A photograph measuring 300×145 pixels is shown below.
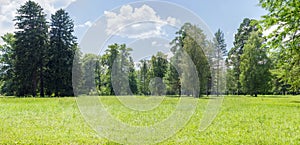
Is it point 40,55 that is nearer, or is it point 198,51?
point 198,51

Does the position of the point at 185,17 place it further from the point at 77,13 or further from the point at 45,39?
the point at 45,39

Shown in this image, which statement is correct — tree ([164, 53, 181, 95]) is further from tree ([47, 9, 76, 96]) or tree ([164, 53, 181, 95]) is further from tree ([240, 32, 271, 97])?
tree ([47, 9, 76, 96])

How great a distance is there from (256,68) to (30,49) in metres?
41.8

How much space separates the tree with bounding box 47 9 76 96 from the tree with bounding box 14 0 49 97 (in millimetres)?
1537

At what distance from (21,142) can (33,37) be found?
46194 millimetres

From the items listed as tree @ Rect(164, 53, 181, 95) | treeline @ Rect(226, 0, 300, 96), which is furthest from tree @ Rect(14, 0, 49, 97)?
treeline @ Rect(226, 0, 300, 96)

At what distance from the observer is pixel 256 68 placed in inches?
2251

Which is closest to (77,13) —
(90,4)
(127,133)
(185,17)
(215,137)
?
(90,4)

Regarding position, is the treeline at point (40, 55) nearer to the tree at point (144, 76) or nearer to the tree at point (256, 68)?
the tree at point (144, 76)

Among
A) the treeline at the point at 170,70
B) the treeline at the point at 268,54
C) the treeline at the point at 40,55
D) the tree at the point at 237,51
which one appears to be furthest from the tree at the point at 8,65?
the tree at the point at 237,51

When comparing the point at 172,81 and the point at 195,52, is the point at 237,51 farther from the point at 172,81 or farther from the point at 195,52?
the point at 195,52

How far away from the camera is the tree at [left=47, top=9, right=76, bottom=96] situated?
53719 millimetres

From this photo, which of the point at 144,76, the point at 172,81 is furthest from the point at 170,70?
the point at 144,76

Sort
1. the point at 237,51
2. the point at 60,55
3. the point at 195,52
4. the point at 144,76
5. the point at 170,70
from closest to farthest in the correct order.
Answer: the point at 195,52
the point at 144,76
the point at 170,70
the point at 60,55
the point at 237,51
